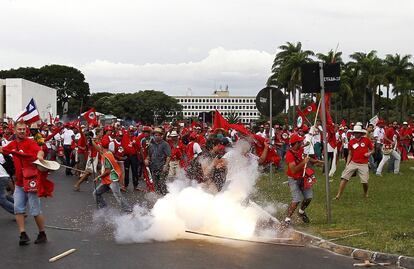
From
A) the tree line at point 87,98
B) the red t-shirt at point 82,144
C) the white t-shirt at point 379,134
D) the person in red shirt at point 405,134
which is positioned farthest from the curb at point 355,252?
the tree line at point 87,98

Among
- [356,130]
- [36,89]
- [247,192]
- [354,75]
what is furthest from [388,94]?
[247,192]

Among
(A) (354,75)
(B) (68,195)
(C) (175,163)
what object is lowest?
(B) (68,195)

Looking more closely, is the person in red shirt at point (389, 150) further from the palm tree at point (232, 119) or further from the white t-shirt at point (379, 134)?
the palm tree at point (232, 119)

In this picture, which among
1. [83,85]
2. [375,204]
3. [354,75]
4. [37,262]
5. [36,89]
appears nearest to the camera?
[37,262]

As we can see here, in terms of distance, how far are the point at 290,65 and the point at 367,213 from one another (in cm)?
5987

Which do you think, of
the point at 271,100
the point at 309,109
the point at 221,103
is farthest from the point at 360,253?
the point at 221,103

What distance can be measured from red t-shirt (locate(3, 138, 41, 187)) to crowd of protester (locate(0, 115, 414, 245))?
0.01 m

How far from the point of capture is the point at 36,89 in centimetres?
6241

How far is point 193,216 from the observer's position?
888 cm

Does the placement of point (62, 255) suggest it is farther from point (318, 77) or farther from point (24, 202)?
point (318, 77)

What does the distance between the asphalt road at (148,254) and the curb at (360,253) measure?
0.14 meters

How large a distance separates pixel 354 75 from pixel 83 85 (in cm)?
4862

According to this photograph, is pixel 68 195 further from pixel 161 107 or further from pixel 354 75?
pixel 161 107

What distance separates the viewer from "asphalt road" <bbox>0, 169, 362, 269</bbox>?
23.2 ft
